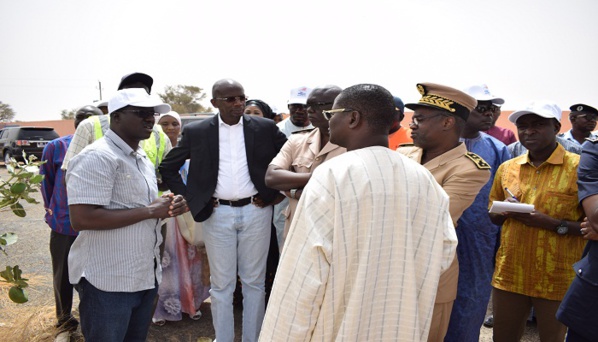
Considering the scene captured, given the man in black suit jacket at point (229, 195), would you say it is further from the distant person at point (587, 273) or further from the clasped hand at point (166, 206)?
the distant person at point (587, 273)

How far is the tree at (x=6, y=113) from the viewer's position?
46.6 metres

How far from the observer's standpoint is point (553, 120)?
3002mm

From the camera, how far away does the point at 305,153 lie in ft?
10.2

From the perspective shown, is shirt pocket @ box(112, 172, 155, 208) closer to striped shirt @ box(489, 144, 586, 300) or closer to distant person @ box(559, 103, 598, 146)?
striped shirt @ box(489, 144, 586, 300)

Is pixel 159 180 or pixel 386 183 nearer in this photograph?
pixel 386 183

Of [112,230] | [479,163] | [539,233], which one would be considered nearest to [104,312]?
[112,230]

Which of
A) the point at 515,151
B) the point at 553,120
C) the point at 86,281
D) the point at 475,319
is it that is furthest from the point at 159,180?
the point at 515,151

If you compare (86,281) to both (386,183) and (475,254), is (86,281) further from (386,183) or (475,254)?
(475,254)

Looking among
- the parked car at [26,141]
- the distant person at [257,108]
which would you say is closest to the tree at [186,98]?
the parked car at [26,141]

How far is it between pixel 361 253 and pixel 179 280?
3124 mm

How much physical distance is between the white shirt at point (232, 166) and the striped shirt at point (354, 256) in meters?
1.85

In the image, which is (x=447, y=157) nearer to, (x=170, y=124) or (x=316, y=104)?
(x=316, y=104)

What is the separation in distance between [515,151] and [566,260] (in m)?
1.83

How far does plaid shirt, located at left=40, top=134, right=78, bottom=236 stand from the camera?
11.7ft
